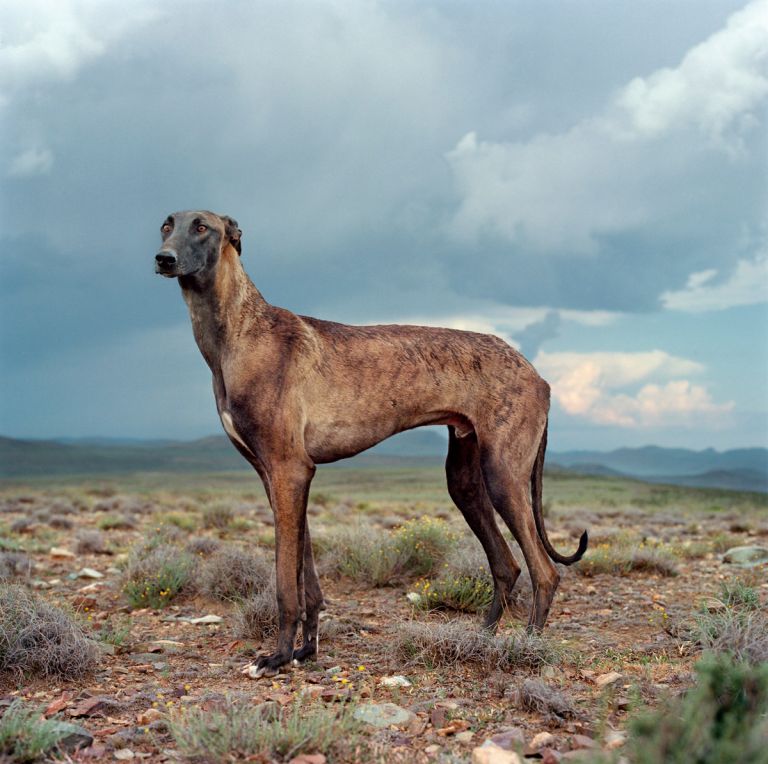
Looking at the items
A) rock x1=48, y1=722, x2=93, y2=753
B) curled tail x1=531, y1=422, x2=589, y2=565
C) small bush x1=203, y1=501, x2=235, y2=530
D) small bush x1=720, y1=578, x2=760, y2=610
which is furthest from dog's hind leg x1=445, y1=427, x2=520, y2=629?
small bush x1=203, y1=501, x2=235, y2=530

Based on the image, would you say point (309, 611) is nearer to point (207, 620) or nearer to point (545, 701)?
point (207, 620)

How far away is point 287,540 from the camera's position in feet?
21.5

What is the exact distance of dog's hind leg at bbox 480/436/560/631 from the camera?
7129 mm

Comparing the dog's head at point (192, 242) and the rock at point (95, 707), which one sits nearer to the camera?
the rock at point (95, 707)

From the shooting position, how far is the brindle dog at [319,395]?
654 centimetres

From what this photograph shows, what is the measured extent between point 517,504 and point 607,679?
1.75 meters

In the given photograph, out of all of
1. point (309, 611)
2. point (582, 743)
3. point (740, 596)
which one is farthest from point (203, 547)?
point (582, 743)

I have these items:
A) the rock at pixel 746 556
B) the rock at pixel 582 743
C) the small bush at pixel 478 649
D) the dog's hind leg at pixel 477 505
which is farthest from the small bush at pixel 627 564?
the rock at pixel 582 743

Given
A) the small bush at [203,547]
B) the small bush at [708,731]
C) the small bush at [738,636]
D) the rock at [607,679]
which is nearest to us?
the small bush at [708,731]

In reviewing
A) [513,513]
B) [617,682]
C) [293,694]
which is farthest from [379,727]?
[513,513]

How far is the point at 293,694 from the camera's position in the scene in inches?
220

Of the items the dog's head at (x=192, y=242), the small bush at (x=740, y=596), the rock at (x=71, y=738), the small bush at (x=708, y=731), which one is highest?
the dog's head at (x=192, y=242)

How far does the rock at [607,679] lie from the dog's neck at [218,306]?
408 centimetres

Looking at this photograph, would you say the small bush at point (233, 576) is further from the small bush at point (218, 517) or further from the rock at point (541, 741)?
the small bush at point (218, 517)
